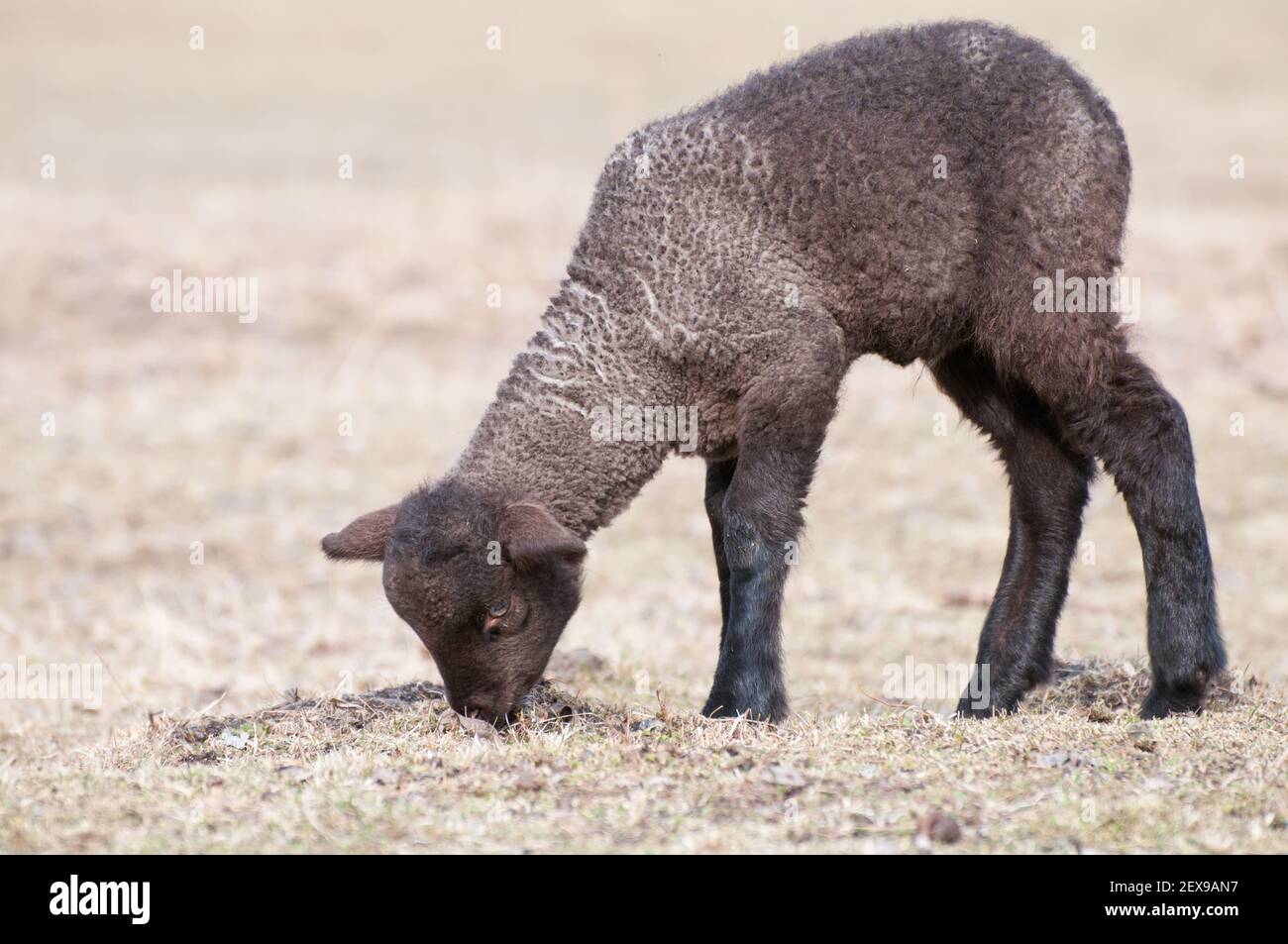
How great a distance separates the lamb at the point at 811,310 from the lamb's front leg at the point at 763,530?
0.03 feet

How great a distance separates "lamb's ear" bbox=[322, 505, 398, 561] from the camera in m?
7.53

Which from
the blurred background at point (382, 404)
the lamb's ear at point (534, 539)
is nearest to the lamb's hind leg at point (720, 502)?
the blurred background at point (382, 404)

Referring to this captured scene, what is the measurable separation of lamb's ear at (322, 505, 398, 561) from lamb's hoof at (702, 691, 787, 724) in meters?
1.72

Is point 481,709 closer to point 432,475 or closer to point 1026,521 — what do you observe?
point 1026,521

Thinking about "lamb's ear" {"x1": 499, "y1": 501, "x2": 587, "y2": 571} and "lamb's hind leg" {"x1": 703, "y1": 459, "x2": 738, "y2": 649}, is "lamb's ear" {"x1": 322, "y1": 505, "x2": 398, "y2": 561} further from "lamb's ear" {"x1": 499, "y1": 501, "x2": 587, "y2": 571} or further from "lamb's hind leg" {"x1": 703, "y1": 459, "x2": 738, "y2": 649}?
"lamb's hind leg" {"x1": 703, "y1": 459, "x2": 738, "y2": 649}

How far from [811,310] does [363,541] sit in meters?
2.38

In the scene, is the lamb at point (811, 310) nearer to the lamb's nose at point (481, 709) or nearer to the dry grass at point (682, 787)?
the lamb's nose at point (481, 709)

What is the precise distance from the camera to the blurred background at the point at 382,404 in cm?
1225

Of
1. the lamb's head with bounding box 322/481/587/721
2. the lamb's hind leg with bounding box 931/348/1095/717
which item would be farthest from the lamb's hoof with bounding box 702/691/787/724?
the lamb's hind leg with bounding box 931/348/1095/717

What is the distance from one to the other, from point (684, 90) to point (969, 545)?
78.5 feet

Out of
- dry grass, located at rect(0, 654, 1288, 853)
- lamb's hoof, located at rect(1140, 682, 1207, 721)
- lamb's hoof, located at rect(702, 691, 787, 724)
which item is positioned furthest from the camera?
→ lamb's hoof, located at rect(1140, 682, 1207, 721)

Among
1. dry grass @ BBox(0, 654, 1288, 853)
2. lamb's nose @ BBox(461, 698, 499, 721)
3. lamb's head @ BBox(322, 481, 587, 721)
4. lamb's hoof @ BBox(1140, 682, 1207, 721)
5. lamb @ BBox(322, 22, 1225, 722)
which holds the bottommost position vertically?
dry grass @ BBox(0, 654, 1288, 853)

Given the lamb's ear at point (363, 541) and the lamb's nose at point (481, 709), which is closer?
the lamb's nose at point (481, 709)

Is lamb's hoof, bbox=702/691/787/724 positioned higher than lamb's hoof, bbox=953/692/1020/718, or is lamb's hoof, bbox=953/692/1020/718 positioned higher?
lamb's hoof, bbox=702/691/787/724
